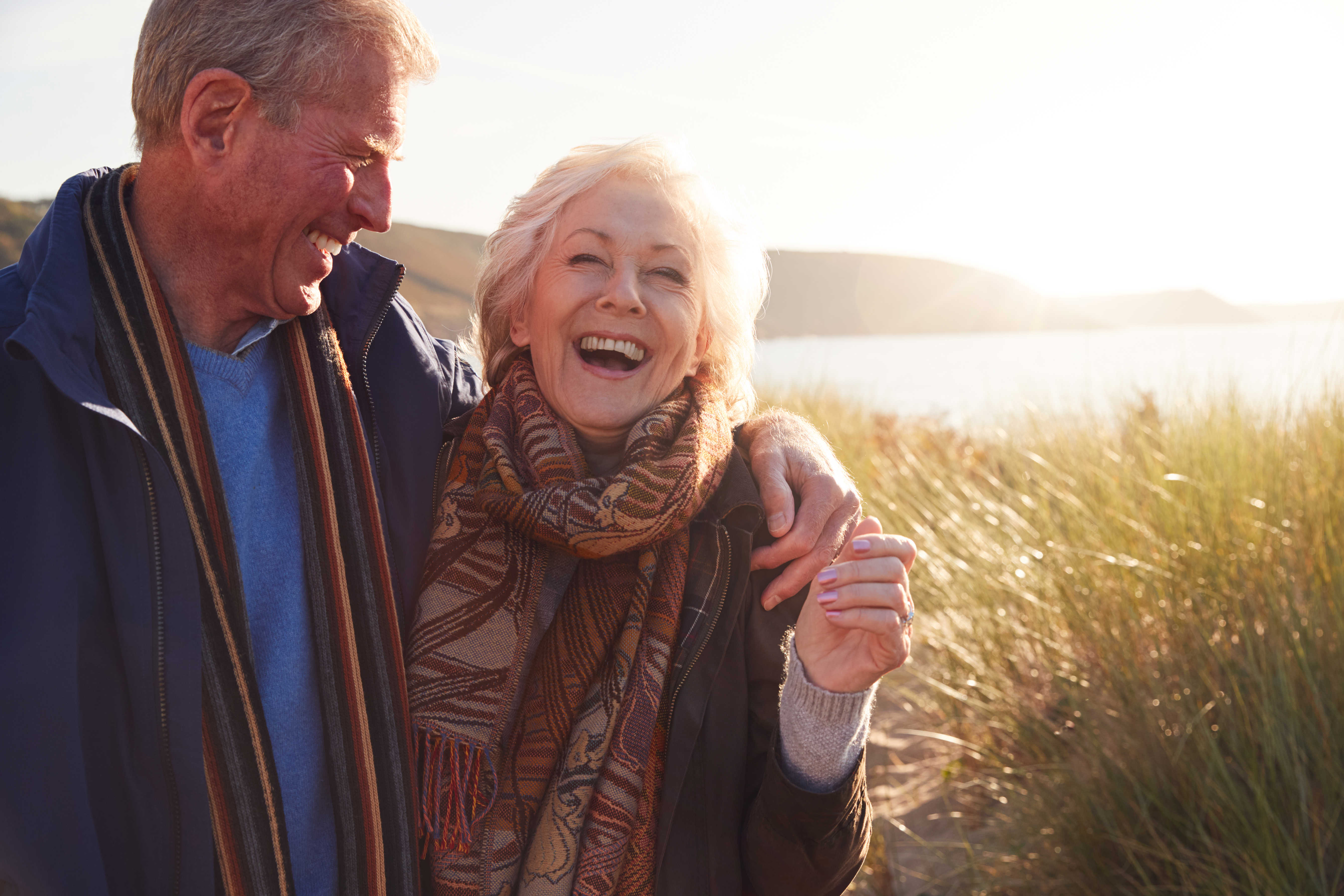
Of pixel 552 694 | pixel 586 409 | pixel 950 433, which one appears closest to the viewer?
pixel 552 694

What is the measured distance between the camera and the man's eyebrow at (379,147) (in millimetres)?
1721

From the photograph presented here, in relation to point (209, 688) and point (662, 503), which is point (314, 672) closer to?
point (209, 688)

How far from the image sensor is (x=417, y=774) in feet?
5.58

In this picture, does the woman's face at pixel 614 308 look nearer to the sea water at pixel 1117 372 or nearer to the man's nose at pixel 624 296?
the man's nose at pixel 624 296

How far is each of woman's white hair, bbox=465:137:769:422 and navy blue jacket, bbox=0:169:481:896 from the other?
0.89 m

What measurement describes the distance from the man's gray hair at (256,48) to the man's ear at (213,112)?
0.8 inches

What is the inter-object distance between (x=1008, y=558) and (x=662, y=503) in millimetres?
2660

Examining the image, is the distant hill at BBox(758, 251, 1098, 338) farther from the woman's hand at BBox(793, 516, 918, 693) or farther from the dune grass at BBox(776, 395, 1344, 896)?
the woman's hand at BBox(793, 516, 918, 693)

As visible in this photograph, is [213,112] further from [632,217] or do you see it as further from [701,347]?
[701,347]

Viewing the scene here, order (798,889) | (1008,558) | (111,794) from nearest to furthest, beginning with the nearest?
(111,794) → (798,889) → (1008,558)

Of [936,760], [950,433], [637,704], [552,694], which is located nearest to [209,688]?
[552,694]

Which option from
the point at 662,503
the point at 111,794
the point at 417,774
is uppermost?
the point at 662,503

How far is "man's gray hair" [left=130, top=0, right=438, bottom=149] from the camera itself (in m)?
1.62

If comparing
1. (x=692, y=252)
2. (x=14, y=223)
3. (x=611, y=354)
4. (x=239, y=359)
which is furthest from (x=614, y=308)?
(x=14, y=223)
